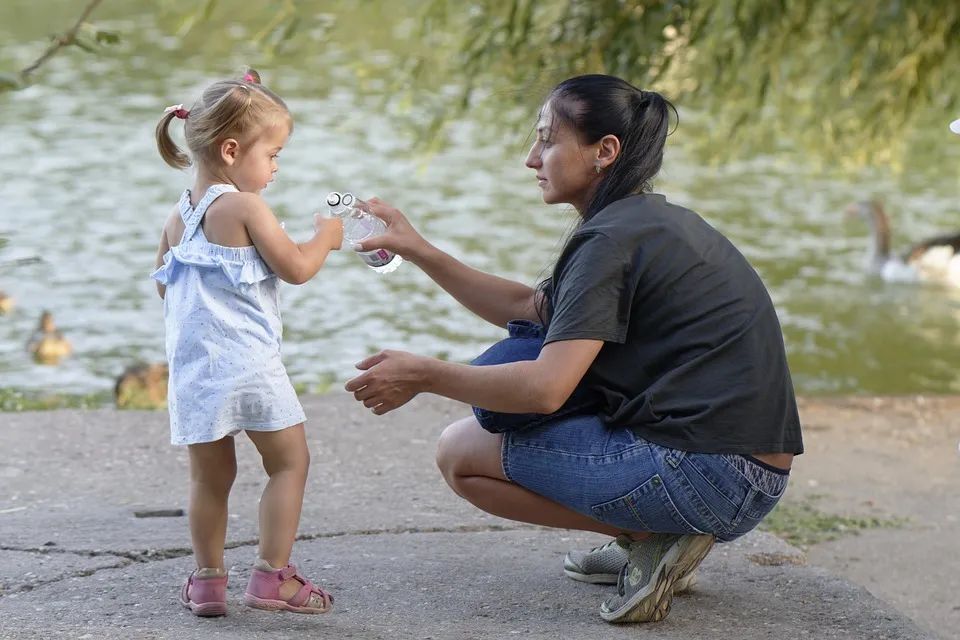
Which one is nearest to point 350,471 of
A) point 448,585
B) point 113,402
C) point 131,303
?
point 448,585

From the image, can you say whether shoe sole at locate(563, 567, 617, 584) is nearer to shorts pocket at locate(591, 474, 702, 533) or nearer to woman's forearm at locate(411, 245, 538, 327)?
shorts pocket at locate(591, 474, 702, 533)

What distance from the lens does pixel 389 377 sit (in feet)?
9.49

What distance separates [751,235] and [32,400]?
6219mm

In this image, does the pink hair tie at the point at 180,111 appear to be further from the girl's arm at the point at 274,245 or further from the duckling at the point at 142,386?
the duckling at the point at 142,386

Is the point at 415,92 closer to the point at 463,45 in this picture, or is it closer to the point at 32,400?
the point at 463,45

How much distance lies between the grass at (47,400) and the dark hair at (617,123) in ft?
10.2

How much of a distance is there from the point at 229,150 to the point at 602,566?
1358mm

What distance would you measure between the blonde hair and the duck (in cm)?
793

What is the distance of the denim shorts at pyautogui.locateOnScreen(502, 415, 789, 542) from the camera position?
2.96m

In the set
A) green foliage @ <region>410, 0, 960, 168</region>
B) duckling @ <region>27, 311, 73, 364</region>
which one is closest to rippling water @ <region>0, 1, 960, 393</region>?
duckling @ <region>27, 311, 73, 364</region>

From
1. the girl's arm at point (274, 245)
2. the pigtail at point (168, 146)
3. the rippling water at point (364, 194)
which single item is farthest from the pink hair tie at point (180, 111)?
the rippling water at point (364, 194)

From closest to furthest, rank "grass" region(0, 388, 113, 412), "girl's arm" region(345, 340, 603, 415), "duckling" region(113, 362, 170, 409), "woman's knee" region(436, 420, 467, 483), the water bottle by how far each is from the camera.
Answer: "girl's arm" region(345, 340, 603, 415), "woman's knee" region(436, 420, 467, 483), the water bottle, "grass" region(0, 388, 113, 412), "duckling" region(113, 362, 170, 409)

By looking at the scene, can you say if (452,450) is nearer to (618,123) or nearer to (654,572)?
(654,572)

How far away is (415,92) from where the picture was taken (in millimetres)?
6934
